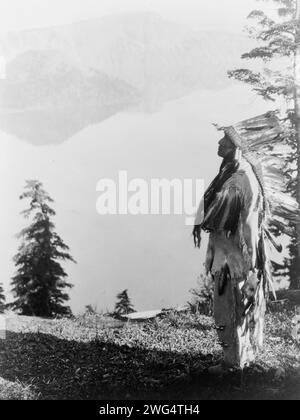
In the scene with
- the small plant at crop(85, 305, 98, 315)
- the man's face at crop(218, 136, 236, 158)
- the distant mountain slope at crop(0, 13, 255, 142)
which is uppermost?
the distant mountain slope at crop(0, 13, 255, 142)

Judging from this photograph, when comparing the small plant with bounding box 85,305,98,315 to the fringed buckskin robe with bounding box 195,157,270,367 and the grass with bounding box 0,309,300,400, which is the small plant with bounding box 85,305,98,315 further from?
the fringed buckskin robe with bounding box 195,157,270,367

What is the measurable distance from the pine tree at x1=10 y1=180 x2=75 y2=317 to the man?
331 cm

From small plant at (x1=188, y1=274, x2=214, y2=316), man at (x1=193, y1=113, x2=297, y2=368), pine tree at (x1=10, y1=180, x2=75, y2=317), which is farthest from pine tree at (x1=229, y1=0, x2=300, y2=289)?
pine tree at (x1=10, y1=180, x2=75, y2=317)

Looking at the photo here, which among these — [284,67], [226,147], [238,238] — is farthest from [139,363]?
[284,67]

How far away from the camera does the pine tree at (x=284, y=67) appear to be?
23.6 feet

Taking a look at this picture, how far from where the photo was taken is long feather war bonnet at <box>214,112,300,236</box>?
4855mm

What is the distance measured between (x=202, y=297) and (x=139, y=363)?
2.98 m

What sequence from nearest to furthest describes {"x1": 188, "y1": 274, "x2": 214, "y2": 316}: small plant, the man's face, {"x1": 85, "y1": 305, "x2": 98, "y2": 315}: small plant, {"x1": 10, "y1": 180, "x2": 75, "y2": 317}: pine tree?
the man's face, {"x1": 188, "y1": 274, "x2": 214, "y2": 316}: small plant, {"x1": 10, "y1": 180, "x2": 75, "y2": 317}: pine tree, {"x1": 85, "y1": 305, "x2": 98, "y2": 315}: small plant

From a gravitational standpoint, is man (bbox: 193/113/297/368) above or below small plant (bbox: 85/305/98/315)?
above

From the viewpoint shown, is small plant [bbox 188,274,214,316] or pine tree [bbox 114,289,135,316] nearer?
small plant [bbox 188,274,214,316]

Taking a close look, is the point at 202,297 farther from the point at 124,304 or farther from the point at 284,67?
the point at 284,67

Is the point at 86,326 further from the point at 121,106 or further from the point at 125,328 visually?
the point at 121,106

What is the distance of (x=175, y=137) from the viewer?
7234 mm

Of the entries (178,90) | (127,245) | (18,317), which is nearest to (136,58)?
(178,90)
